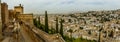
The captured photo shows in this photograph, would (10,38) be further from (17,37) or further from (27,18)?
(27,18)

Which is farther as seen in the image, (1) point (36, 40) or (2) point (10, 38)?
(1) point (36, 40)

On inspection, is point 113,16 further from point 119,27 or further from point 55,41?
point 55,41

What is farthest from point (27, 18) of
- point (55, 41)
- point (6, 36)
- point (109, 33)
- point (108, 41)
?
point (109, 33)

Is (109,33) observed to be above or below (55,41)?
below

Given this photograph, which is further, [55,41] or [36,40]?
[55,41]

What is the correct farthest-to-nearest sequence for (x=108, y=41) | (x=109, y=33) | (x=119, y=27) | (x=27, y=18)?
(x=119, y=27)
(x=109, y=33)
(x=108, y=41)
(x=27, y=18)

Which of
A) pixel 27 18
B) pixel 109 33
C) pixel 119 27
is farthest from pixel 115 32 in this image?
pixel 27 18

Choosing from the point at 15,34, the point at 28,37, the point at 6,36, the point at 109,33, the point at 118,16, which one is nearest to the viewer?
the point at 15,34

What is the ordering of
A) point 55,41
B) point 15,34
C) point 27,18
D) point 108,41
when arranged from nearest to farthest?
point 15,34 < point 55,41 < point 27,18 < point 108,41

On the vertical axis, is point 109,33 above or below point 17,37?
Answer: below
